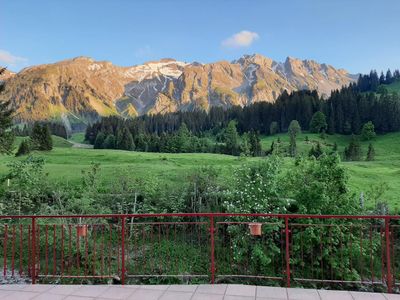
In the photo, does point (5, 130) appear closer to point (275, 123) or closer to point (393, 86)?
point (275, 123)

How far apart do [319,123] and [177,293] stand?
97.4 meters

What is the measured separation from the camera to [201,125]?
469ft

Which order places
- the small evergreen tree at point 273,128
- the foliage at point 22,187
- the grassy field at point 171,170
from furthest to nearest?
the small evergreen tree at point 273,128 → the grassy field at point 171,170 → the foliage at point 22,187

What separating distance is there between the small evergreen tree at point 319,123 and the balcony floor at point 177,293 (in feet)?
316

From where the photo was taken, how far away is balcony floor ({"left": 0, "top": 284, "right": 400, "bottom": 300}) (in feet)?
21.1

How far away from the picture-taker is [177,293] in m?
6.65

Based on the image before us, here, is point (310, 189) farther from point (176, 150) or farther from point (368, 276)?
point (176, 150)

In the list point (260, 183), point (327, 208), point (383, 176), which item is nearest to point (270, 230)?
point (260, 183)

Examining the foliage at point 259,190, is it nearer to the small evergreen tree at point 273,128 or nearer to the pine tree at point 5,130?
the pine tree at point 5,130


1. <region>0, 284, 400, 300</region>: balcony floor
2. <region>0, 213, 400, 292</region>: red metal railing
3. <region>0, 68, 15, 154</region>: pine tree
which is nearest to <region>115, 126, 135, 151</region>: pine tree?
<region>0, 68, 15, 154</region>: pine tree

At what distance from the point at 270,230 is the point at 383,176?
22.6 metres

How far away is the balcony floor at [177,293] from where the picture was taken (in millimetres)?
6426

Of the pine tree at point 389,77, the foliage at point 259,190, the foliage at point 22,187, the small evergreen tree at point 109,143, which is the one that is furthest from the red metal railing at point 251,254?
the pine tree at point 389,77

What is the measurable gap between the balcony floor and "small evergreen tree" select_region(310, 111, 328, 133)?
96.3m
